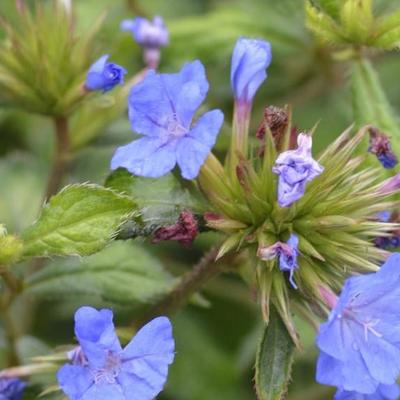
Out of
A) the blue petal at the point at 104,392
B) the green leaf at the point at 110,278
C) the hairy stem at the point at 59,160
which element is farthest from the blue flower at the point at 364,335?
the hairy stem at the point at 59,160

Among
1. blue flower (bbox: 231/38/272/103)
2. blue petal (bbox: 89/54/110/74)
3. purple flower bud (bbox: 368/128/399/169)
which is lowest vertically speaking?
purple flower bud (bbox: 368/128/399/169)

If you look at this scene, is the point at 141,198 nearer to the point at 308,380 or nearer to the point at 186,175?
the point at 186,175

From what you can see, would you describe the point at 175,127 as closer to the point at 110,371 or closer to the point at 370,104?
the point at 110,371

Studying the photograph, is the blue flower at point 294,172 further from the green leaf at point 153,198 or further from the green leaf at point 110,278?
the green leaf at point 110,278

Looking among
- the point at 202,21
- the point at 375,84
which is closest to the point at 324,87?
the point at 202,21

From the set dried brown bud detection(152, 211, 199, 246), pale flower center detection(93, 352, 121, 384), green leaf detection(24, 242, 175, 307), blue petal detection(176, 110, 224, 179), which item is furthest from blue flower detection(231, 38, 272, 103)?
pale flower center detection(93, 352, 121, 384)

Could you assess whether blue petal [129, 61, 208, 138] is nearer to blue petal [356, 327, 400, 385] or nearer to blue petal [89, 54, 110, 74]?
blue petal [89, 54, 110, 74]

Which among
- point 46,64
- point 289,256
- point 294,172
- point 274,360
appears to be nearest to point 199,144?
point 294,172
